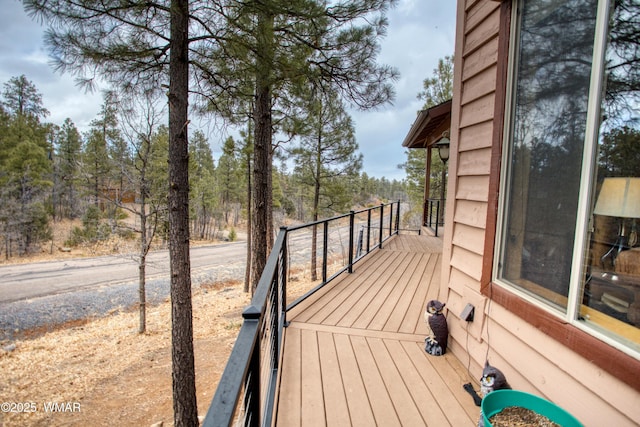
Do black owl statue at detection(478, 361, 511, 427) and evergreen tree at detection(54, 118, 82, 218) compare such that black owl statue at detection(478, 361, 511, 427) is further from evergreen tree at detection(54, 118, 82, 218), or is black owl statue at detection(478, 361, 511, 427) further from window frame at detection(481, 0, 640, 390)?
evergreen tree at detection(54, 118, 82, 218)

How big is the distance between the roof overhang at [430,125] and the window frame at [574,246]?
2271mm

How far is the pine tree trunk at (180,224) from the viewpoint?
12.5 ft

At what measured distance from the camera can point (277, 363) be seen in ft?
6.55

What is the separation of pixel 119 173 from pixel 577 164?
35.8ft

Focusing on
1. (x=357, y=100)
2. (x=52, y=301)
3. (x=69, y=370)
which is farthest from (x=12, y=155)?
(x=357, y=100)

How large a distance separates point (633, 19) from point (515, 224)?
0.94m

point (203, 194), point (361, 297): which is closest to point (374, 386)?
point (361, 297)

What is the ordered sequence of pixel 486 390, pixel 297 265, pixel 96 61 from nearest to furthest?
pixel 486 390 → pixel 96 61 → pixel 297 265

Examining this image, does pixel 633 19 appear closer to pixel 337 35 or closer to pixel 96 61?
pixel 337 35

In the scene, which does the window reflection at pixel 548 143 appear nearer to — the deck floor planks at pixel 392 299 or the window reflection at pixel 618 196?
the window reflection at pixel 618 196

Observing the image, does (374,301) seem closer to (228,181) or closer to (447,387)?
(447,387)

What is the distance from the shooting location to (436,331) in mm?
2248

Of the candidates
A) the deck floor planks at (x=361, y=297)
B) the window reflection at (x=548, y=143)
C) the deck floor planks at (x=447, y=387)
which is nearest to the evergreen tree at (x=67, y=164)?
the deck floor planks at (x=361, y=297)

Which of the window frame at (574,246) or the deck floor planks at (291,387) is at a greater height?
the window frame at (574,246)
